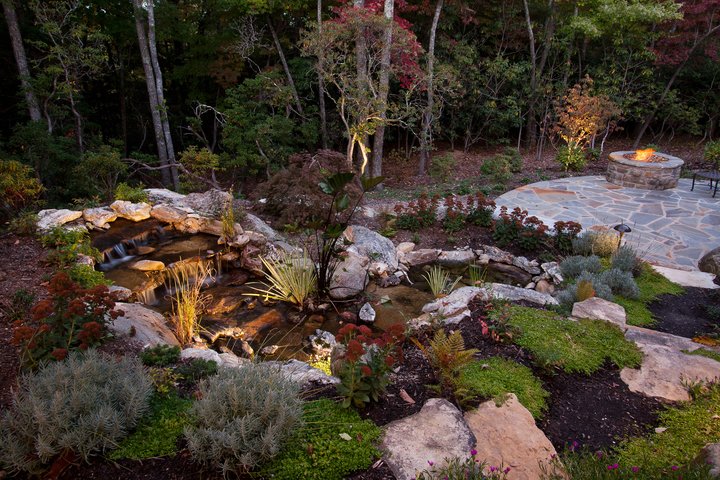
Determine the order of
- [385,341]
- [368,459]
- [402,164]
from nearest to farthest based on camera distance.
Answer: [368,459] → [385,341] → [402,164]

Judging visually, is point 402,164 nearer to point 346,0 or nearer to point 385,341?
point 346,0

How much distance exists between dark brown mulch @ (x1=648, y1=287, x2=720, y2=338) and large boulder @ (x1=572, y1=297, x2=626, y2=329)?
1.58 ft

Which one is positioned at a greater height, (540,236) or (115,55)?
(115,55)

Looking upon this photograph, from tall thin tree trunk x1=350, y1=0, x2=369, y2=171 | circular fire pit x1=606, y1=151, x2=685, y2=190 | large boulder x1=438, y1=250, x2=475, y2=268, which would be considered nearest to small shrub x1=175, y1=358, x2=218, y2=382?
large boulder x1=438, y1=250, x2=475, y2=268

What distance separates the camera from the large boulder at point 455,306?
3729mm

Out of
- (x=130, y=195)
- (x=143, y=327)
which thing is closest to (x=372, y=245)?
(x=143, y=327)

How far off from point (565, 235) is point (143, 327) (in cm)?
550

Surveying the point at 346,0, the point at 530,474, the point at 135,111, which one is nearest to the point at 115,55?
the point at 135,111

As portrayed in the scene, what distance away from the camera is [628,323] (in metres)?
3.93

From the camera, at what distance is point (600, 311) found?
152 inches

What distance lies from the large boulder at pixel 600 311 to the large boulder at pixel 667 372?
1.18 ft

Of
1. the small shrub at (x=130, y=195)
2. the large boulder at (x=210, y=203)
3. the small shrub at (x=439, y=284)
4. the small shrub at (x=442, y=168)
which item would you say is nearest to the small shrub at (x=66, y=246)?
the small shrub at (x=130, y=195)

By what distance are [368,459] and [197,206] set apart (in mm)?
5752

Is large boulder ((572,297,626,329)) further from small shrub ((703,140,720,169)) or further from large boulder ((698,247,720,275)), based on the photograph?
small shrub ((703,140,720,169))
